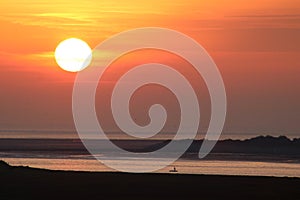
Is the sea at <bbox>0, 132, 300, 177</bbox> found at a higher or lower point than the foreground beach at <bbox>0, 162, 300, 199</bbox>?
higher

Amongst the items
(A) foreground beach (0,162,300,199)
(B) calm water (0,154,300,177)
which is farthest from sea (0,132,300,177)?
(A) foreground beach (0,162,300,199)

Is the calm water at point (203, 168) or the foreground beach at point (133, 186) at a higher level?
the calm water at point (203, 168)

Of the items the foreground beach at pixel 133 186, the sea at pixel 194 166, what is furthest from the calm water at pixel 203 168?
the foreground beach at pixel 133 186

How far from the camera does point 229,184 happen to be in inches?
1718

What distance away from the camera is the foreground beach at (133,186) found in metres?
37.8

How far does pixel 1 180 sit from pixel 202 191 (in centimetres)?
1034

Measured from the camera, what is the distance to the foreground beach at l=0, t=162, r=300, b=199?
124 ft

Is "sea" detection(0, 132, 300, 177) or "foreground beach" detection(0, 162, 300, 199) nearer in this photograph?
"foreground beach" detection(0, 162, 300, 199)

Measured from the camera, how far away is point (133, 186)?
4172cm

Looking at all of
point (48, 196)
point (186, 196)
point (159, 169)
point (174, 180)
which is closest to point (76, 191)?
point (48, 196)

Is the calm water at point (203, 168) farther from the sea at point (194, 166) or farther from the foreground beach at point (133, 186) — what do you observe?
the foreground beach at point (133, 186)

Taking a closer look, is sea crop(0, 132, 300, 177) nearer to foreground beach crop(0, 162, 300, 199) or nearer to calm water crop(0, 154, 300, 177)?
calm water crop(0, 154, 300, 177)

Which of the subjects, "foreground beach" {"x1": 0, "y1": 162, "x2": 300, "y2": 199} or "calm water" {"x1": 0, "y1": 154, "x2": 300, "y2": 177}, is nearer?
"foreground beach" {"x1": 0, "y1": 162, "x2": 300, "y2": 199}

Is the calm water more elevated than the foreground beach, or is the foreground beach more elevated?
the calm water
